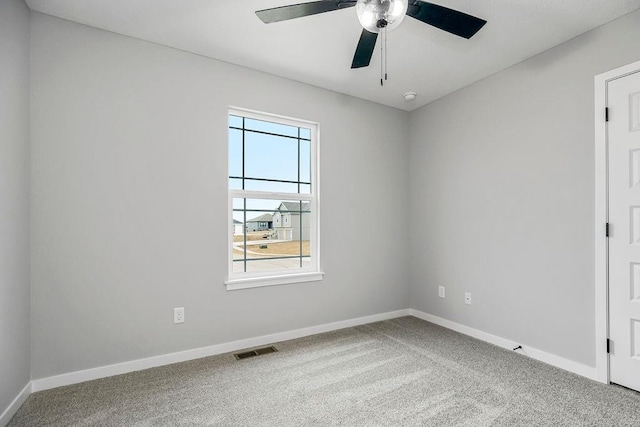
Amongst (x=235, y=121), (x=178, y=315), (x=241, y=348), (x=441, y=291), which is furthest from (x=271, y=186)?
(x=441, y=291)

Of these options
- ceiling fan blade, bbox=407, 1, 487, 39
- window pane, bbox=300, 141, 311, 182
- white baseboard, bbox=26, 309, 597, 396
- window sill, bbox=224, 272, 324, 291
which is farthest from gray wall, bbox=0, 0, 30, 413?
ceiling fan blade, bbox=407, 1, 487, 39

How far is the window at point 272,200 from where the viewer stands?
116 inches

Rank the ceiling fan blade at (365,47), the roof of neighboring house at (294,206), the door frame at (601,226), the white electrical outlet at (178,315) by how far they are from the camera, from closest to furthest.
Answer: the ceiling fan blade at (365,47), the door frame at (601,226), the white electrical outlet at (178,315), the roof of neighboring house at (294,206)

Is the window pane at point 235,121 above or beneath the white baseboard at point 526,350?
above

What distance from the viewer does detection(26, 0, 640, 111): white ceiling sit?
2.09 metres

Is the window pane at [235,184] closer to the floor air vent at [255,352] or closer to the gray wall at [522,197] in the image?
the floor air vent at [255,352]

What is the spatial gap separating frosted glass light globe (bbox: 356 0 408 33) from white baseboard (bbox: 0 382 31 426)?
9.70 ft

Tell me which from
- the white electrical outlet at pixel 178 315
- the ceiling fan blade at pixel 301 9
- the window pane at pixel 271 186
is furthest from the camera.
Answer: the window pane at pixel 271 186

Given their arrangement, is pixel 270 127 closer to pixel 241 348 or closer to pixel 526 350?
pixel 241 348

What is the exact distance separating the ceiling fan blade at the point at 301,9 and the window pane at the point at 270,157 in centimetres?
135

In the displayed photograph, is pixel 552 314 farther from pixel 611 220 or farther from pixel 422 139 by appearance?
pixel 422 139

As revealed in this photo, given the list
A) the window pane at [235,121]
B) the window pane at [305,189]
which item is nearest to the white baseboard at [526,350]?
the window pane at [305,189]

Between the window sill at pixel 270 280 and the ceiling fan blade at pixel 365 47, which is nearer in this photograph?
the ceiling fan blade at pixel 365 47

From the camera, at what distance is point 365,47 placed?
2.09 metres
